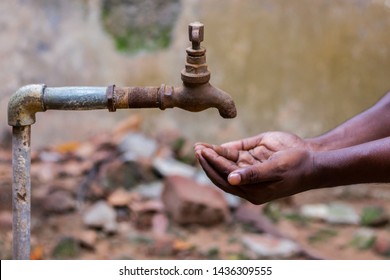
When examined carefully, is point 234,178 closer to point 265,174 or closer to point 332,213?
point 265,174

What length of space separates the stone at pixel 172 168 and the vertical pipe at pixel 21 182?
7.80 feet

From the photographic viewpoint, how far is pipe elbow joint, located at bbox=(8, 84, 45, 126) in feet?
6.79

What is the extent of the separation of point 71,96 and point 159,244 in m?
2.08

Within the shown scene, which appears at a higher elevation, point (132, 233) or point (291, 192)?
point (132, 233)

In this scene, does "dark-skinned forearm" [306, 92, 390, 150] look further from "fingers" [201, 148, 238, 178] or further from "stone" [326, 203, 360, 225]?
"stone" [326, 203, 360, 225]

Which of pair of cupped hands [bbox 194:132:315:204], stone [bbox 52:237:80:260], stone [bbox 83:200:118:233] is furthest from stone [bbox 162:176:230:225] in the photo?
pair of cupped hands [bbox 194:132:315:204]

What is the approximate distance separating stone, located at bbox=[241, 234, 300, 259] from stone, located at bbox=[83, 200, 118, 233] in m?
0.78

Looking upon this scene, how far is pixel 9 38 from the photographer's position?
457 cm

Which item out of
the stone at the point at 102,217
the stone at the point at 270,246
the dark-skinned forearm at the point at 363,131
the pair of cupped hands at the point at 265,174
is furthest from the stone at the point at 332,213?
the pair of cupped hands at the point at 265,174

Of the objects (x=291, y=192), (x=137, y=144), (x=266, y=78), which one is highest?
(x=266, y=78)

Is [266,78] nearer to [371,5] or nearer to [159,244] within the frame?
[371,5]

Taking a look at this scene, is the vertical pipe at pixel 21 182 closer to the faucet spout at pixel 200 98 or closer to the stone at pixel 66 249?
the faucet spout at pixel 200 98

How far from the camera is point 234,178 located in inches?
77.8

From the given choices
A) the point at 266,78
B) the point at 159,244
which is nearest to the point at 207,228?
the point at 159,244
